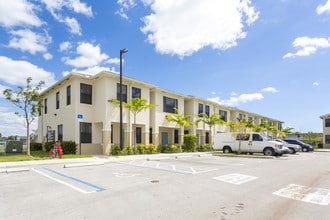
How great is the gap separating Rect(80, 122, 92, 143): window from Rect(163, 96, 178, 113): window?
28.7 ft

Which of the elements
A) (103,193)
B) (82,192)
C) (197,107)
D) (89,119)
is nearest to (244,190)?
(103,193)

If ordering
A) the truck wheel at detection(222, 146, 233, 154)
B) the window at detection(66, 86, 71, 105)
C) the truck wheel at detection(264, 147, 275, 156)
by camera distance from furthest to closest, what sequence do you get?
the truck wheel at detection(222, 146, 233, 154) < the window at detection(66, 86, 71, 105) < the truck wheel at detection(264, 147, 275, 156)

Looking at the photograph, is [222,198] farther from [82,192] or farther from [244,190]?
[82,192]

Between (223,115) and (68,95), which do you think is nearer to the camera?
(68,95)

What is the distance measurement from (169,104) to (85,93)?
9881 mm

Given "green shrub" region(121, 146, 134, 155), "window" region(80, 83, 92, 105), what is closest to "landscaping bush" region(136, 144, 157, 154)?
"green shrub" region(121, 146, 134, 155)

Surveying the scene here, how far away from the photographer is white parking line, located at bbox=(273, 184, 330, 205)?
21.0ft

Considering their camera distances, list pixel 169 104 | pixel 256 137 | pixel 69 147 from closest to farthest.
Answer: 1. pixel 69 147
2. pixel 256 137
3. pixel 169 104

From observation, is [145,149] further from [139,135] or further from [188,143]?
[188,143]

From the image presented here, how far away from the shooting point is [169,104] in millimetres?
27594

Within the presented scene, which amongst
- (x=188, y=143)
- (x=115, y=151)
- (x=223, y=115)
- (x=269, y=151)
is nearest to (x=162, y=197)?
(x=115, y=151)

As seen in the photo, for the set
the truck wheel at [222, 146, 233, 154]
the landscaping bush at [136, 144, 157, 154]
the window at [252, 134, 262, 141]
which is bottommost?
the truck wheel at [222, 146, 233, 154]

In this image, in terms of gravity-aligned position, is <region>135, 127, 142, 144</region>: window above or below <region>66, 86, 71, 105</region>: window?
below

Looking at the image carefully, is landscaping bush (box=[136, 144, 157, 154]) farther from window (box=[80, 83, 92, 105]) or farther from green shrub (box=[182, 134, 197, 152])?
window (box=[80, 83, 92, 105])
